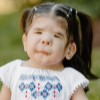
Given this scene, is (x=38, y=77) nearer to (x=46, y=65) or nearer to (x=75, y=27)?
(x=46, y=65)

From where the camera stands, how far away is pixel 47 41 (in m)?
2.11

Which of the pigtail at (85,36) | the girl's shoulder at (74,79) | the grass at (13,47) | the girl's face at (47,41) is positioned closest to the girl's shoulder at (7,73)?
the girl's face at (47,41)

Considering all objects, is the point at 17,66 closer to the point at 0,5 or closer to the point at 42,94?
the point at 42,94

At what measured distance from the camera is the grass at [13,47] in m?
3.33

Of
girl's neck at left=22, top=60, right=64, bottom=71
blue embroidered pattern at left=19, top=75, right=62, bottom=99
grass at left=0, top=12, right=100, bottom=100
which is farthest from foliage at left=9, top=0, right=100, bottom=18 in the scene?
blue embroidered pattern at left=19, top=75, right=62, bottom=99

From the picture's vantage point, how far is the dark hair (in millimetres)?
2289

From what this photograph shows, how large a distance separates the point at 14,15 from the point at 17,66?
4.08 m

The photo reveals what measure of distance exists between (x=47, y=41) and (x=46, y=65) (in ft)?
0.89

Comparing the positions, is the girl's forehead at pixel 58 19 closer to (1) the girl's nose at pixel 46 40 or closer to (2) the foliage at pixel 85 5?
(1) the girl's nose at pixel 46 40

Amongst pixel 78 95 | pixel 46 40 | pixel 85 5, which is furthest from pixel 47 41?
pixel 85 5

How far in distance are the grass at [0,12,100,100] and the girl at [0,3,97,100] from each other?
932 millimetres

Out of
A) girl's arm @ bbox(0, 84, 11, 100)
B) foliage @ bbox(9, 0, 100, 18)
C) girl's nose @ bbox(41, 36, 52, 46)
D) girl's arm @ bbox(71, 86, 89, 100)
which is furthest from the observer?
foliage @ bbox(9, 0, 100, 18)

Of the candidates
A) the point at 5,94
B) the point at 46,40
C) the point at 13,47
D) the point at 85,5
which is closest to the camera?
the point at 46,40

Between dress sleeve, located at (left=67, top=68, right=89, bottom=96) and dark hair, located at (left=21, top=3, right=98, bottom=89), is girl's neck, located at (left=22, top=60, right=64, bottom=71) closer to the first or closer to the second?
dress sleeve, located at (left=67, top=68, right=89, bottom=96)
